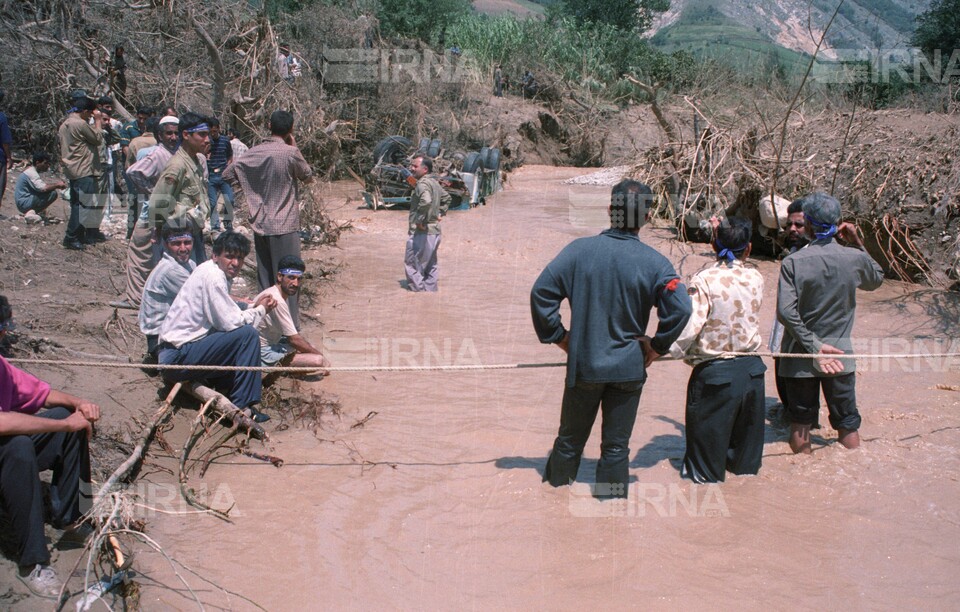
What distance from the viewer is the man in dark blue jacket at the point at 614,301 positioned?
370 centimetres

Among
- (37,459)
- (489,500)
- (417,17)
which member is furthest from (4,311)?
(417,17)

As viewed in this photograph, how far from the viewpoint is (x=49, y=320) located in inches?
230

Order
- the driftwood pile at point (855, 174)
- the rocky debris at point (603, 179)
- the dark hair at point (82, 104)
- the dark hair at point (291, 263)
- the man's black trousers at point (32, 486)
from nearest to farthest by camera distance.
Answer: the man's black trousers at point (32, 486)
the dark hair at point (291, 263)
the dark hair at point (82, 104)
the driftwood pile at point (855, 174)
the rocky debris at point (603, 179)

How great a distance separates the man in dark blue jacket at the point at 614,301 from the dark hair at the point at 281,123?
3259mm

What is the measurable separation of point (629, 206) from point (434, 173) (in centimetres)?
872

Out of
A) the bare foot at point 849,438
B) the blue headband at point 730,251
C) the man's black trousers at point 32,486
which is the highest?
the blue headband at point 730,251

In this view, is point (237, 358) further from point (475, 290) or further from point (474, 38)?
point (474, 38)

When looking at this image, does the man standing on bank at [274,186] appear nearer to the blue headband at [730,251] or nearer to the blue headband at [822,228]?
the blue headband at [730,251]

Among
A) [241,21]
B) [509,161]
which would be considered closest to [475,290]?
[241,21]

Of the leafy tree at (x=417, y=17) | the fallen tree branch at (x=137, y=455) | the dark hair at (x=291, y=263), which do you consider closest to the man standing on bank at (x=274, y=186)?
the dark hair at (x=291, y=263)

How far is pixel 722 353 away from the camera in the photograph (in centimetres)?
414

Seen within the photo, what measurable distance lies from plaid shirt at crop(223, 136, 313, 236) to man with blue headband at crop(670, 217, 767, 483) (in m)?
3.38

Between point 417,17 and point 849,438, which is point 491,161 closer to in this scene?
point 849,438

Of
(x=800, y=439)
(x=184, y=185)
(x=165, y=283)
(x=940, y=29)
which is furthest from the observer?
(x=940, y=29)
